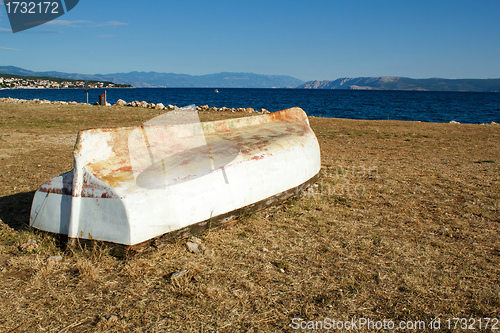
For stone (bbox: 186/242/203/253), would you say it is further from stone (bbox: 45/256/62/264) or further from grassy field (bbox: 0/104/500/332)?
stone (bbox: 45/256/62/264)

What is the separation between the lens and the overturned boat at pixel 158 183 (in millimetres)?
3314

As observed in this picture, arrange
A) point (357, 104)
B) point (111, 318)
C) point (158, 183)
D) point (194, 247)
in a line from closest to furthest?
point (111, 318)
point (158, 183)
point (194, 247)
point (357, 104)

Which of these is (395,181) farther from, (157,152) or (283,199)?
(157,152)

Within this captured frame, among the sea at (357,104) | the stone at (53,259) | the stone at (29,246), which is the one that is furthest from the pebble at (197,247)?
the sea at (357,104)

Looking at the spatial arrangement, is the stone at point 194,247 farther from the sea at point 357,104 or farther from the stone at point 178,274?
the sea at point 357,104

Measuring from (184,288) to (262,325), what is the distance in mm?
829

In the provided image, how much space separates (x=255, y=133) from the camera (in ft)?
18.5

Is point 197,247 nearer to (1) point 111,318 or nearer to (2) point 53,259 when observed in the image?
(1) point 111,318

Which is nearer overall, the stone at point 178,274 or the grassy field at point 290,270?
the grassy field at point 290,270

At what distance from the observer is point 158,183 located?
11.5ft

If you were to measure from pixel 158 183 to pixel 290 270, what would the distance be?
163cm

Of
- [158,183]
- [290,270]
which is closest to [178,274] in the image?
[158,183]

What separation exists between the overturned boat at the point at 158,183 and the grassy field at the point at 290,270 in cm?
26

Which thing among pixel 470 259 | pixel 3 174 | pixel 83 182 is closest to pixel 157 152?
pixel 83 182
